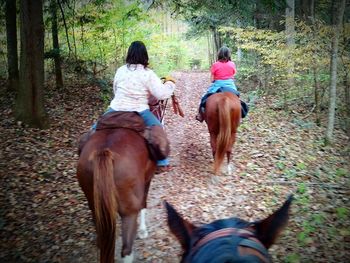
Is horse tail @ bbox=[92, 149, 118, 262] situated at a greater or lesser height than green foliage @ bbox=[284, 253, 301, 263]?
greater

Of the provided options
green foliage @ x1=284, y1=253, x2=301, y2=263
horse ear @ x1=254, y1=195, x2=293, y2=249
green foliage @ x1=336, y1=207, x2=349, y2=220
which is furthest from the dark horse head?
A: green foliage @ x1=336, y1=207, x2=349, y2=220

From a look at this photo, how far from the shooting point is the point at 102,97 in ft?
41.2

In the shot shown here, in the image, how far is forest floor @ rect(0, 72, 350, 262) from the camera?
470 cm

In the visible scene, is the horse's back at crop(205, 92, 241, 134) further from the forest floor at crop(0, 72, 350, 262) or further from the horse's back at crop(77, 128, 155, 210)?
the horse's back at crop(77, 128, 155, 210)

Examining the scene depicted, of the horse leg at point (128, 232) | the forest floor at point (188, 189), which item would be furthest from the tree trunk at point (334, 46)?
the horse leg at point (128, 232)

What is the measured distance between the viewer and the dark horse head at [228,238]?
1438 millimetres

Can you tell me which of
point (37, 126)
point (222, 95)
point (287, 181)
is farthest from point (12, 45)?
point (287, 181)

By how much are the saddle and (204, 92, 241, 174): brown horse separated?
2681mm

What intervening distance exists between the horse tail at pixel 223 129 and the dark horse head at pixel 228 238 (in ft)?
16.3

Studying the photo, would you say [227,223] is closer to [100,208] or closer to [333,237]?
[100,208]

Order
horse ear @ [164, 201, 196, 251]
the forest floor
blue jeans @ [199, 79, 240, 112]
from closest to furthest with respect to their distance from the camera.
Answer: horse ear @ [164, 201, 196, 251], the forest floor, blue jeans @ [199, 79, 240, 112]

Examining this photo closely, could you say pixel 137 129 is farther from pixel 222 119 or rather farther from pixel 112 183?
pixel 222 119

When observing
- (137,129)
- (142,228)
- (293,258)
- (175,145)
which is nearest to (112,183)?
(137,129)

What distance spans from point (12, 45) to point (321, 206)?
12095 mm
